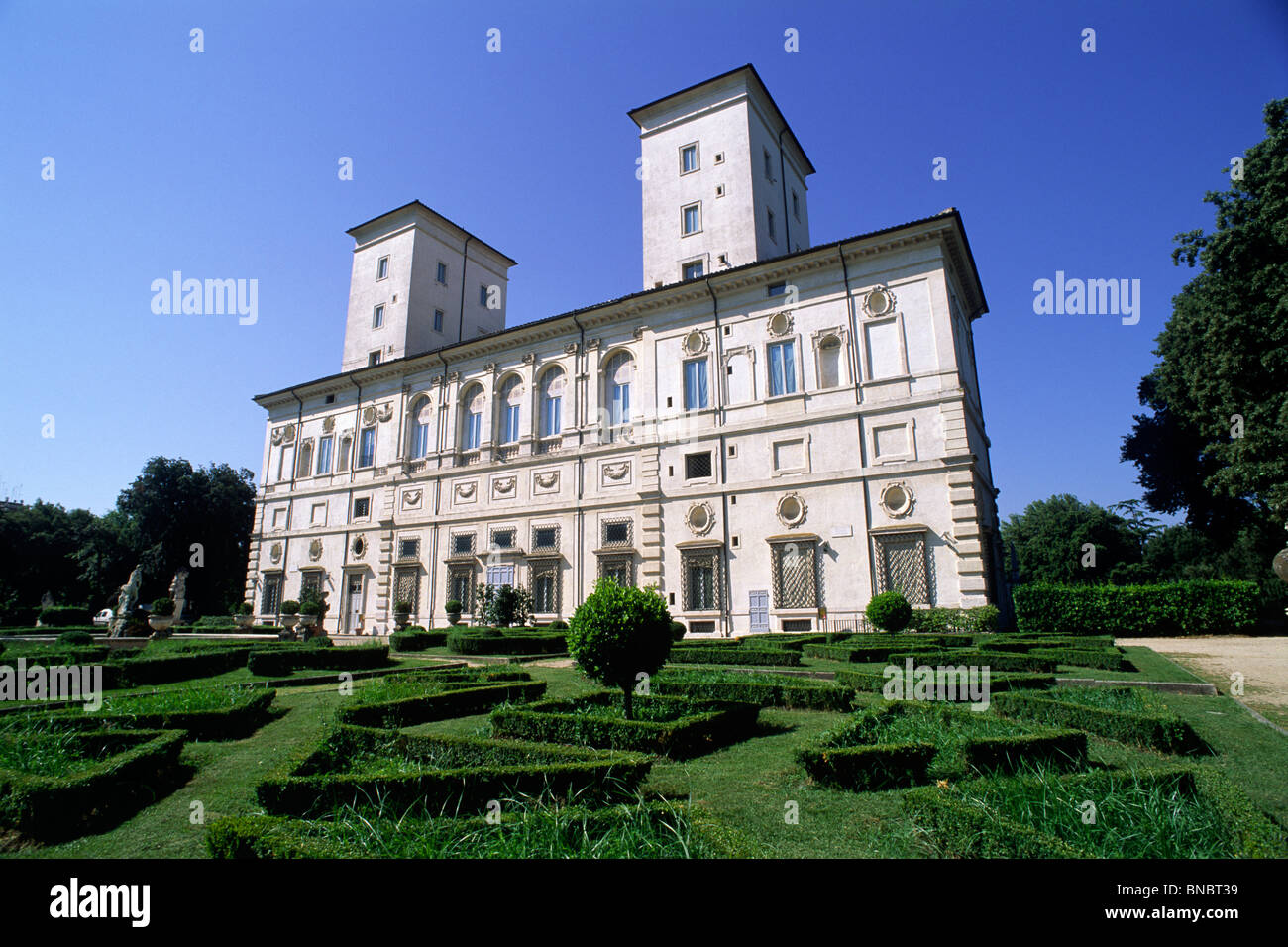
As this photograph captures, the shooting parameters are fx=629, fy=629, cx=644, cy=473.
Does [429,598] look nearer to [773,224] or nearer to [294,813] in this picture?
[773,224]

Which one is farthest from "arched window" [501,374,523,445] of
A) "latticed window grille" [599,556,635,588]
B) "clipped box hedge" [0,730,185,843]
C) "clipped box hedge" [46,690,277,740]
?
"clipped box hedge" [0,730,185,843]

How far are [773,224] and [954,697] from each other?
26.2 metres

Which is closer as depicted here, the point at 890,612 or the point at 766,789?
the point at 766,789

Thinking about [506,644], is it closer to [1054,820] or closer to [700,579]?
[700,579]

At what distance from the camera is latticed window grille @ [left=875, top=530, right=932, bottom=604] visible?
21016 millimetres

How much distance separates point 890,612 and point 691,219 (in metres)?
20.8

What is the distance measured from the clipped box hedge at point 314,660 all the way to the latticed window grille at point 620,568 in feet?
36.3

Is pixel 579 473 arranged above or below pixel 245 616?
above

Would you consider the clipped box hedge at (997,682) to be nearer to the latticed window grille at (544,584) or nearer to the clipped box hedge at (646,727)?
the clipped box hedge at (646,727)

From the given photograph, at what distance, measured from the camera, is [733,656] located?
48.8 feet

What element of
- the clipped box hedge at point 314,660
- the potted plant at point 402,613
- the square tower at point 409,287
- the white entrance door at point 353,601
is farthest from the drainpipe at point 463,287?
the clipped box hedge at point 314,660

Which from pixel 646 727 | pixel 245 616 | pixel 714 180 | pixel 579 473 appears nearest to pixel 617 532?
pixel 579 473
